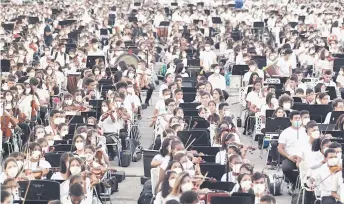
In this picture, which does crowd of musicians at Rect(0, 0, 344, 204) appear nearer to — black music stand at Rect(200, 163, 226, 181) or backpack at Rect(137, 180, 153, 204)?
black music stand at Rect(200, 163, 226, 181)

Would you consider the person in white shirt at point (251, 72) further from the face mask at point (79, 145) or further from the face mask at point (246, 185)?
the face mask at point (246, 185)

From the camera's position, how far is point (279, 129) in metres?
20.5

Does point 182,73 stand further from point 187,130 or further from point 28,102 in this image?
point 187,130

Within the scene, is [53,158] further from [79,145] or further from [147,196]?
[147,196]

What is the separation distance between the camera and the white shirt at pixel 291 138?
62.5 feet

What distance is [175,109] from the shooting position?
20.8m

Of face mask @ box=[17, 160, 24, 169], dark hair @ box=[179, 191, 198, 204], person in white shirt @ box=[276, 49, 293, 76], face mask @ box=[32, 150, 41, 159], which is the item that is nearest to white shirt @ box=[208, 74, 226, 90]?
person in white shirt @ box=[276, 49, 293, 76]

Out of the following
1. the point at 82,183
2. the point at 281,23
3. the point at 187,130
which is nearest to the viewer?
the point at 82,183

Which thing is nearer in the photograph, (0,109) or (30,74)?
(0,109)

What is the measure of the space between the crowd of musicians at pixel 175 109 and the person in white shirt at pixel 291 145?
0.02 metres

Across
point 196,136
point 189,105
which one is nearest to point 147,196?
point 196,136

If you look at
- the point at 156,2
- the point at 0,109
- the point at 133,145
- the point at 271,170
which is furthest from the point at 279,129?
the point at 156,2

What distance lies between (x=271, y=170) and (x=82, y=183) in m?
6.07

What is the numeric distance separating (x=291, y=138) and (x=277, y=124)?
4.52 feet
